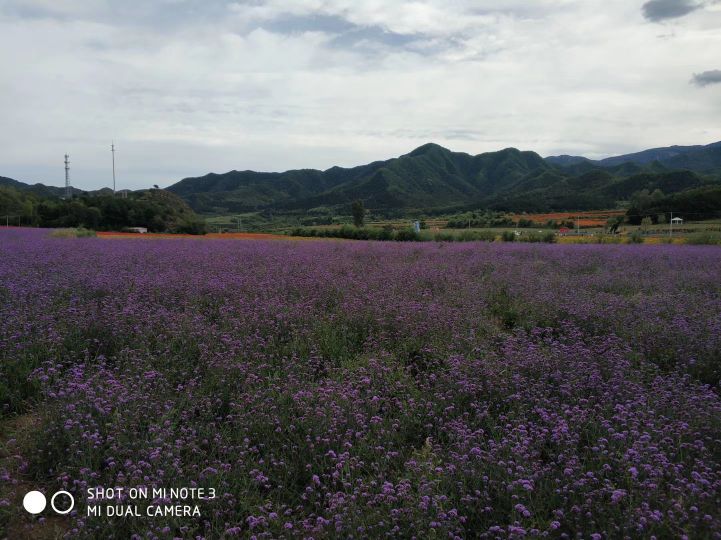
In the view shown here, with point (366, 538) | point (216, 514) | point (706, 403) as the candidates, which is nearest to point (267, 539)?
point (216, 514)

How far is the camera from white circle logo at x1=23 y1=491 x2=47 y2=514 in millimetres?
2462

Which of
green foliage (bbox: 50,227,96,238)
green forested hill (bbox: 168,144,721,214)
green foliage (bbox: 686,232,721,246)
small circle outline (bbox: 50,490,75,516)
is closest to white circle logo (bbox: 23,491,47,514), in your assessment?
small circle outline (bbox: 50,490,75,516)

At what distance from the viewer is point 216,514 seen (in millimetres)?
2248

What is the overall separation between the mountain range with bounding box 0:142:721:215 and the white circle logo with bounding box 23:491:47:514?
65.0 meters

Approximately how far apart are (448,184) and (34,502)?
352 ft

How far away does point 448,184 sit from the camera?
346 ft

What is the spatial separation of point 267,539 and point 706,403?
311 cm

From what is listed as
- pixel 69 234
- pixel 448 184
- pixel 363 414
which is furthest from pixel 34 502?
pixel 448 184

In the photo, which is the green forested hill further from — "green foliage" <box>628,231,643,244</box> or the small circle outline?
the small circle outline

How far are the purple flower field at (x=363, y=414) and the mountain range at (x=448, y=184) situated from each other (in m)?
61.7

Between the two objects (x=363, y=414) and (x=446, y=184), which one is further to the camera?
(x=446, y=184)

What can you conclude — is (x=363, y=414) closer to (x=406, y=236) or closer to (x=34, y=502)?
(x=34, y=502)

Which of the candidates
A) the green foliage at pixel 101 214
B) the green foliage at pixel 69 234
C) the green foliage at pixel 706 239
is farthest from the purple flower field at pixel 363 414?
the green foliage at pixel 101 214

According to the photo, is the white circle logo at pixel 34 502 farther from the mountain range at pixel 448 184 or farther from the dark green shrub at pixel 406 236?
A: the mountain range at pixel 448 184
